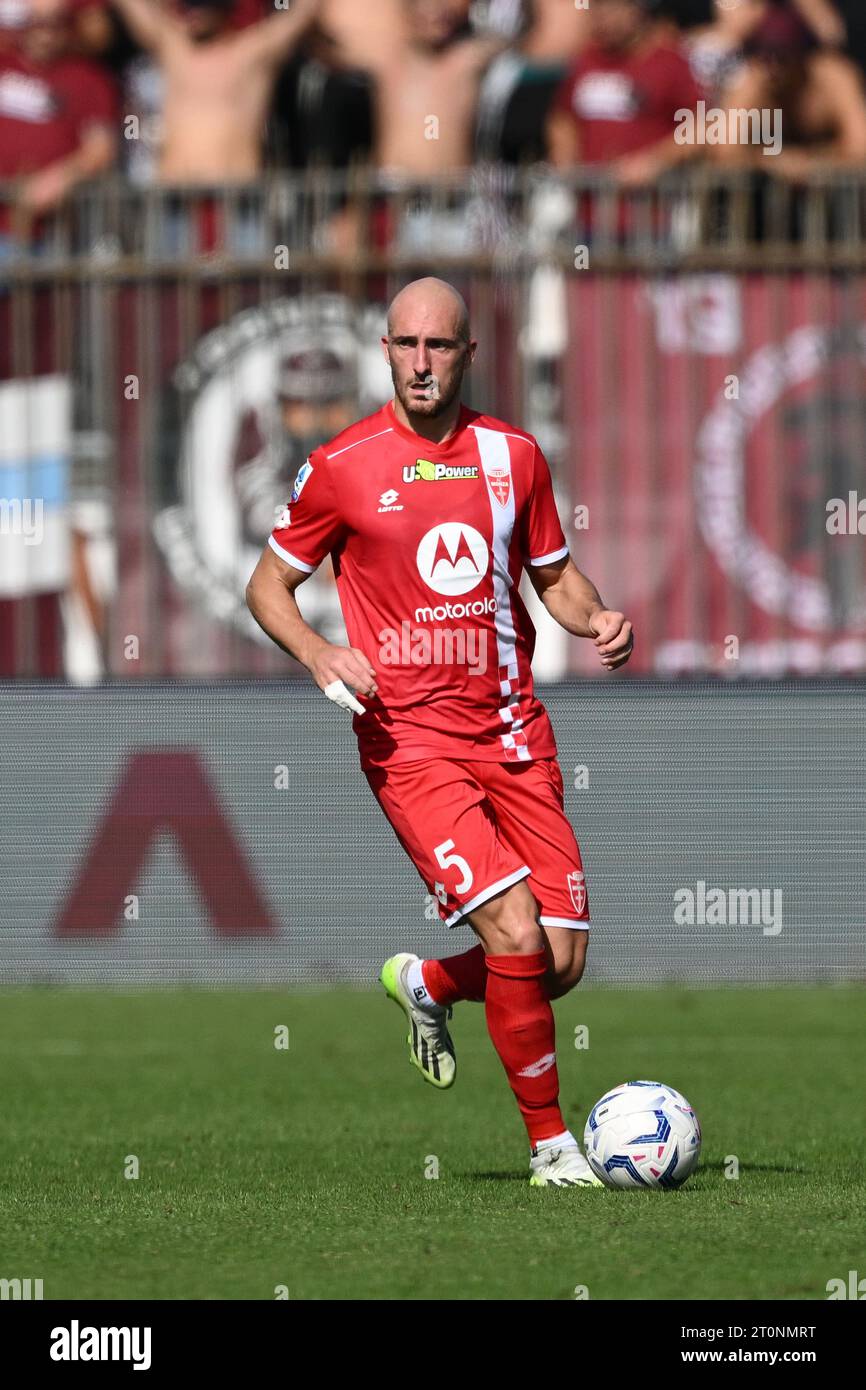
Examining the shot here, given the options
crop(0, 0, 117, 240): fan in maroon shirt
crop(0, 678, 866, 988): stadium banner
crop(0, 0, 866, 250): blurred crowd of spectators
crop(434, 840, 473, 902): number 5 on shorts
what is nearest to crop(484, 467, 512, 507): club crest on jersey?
crop(434, 840, 473, 902): number 5 on shorts

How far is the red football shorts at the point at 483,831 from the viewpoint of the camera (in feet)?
21.0

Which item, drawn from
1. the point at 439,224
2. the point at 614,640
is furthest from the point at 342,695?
the point at 439,224

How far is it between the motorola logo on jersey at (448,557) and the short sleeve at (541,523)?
0.22m

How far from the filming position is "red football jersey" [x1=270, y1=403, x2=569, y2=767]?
6559 millimetres

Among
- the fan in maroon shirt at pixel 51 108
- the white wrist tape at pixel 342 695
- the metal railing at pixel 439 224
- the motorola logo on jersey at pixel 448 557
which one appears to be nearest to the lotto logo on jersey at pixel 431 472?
the motorola logo on jersey at pixel 448 557

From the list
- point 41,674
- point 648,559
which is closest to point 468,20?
point 648,559

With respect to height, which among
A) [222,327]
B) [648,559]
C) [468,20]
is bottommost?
[648,559]

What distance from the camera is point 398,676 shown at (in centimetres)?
662

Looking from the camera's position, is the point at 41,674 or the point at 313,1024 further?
the point at 41,674

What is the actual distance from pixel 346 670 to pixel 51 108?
10554mm

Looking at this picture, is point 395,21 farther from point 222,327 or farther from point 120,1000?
point 120,1000

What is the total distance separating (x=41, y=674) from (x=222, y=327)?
239cm
